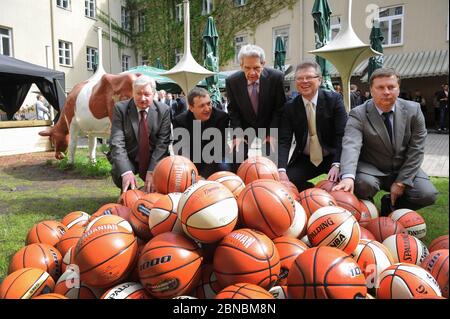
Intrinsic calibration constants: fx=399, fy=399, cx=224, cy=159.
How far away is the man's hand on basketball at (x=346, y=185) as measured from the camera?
379cm

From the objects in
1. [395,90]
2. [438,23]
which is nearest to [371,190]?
[395,90]

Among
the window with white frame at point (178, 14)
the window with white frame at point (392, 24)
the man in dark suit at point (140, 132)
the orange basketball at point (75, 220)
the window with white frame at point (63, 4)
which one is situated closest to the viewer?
the orange basketball at point (75, 220)

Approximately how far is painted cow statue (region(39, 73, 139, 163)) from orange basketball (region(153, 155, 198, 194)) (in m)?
4.24

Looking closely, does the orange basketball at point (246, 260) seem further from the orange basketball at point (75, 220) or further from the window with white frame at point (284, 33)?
the window with white frame at point (284, 33)

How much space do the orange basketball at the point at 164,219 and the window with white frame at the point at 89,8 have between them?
22.8 m

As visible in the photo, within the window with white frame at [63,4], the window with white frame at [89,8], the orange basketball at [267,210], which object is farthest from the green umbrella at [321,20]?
the window with white frame at [89,8]

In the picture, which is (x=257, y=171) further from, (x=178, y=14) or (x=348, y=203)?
(x=178, y=14)

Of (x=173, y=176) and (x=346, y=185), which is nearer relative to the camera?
(x=173, y=176)

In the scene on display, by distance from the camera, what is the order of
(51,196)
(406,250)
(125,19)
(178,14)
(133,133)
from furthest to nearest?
1. (125,19)
2. (178,14)
3. (51,196)
4. (133,133)
5. (406,250)

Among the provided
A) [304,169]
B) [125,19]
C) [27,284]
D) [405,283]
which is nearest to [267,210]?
[405,283]

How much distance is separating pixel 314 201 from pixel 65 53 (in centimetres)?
2326

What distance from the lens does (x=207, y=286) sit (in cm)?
254
